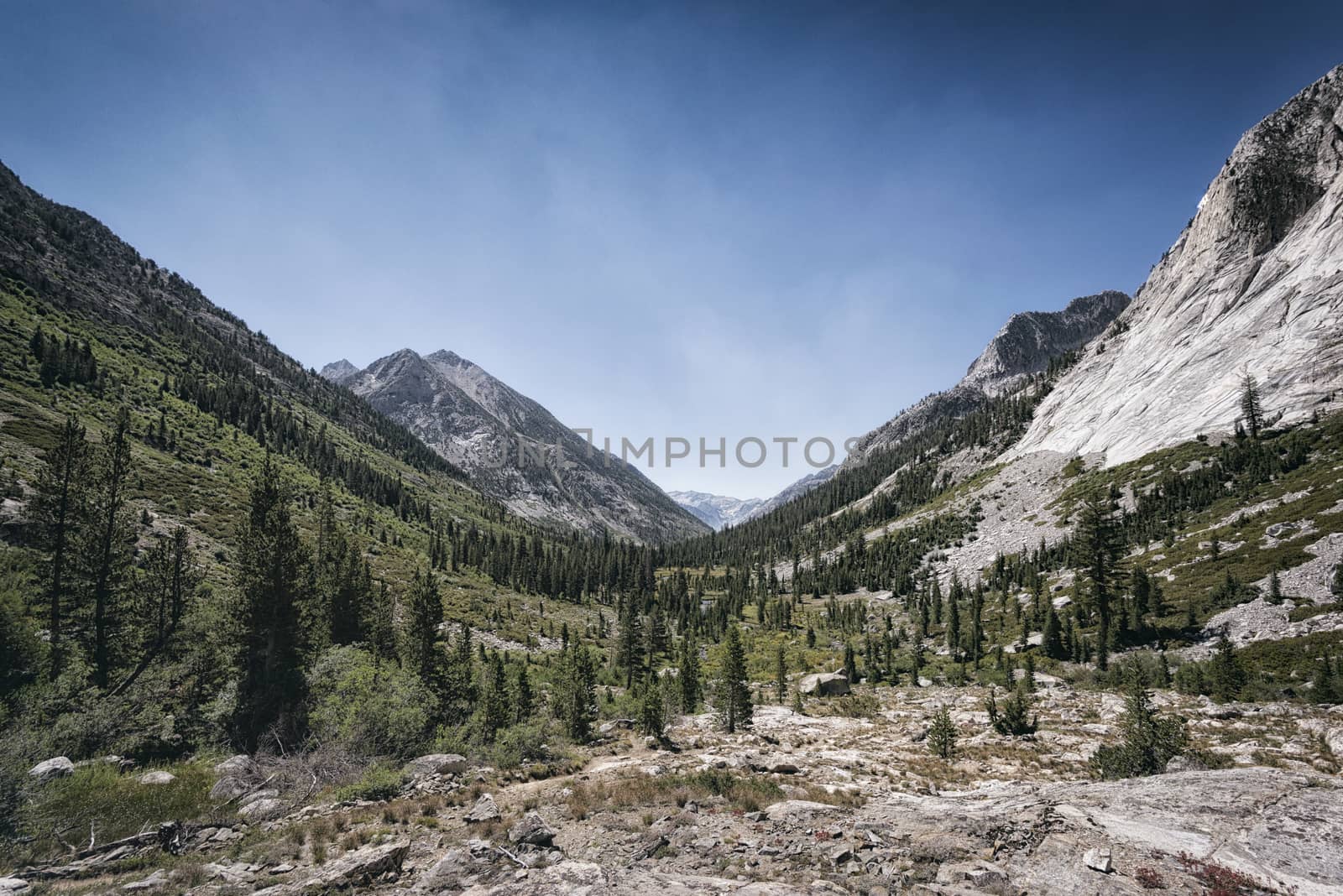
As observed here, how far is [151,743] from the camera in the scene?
20.9 metres

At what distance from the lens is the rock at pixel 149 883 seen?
35.3 ft

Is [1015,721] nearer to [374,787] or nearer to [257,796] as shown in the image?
[374,787]

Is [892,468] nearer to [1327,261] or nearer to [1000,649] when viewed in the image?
[1327,261]

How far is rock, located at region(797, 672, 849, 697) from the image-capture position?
137 ft

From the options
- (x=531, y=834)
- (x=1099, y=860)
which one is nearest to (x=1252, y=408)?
(x=1099, y=860)

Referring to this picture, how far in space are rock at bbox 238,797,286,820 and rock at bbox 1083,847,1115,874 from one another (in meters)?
23.6

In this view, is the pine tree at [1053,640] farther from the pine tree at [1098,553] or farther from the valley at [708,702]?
the pine tree at [1098,553]

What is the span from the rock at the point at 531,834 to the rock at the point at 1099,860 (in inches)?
500

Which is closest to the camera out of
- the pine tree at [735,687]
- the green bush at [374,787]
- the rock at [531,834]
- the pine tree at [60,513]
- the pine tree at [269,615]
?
the rock at [531,834]

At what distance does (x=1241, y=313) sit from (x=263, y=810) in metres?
142

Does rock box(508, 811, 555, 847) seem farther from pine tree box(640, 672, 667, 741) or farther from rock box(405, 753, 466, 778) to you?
pine tree box(640, 672, 667, 741)

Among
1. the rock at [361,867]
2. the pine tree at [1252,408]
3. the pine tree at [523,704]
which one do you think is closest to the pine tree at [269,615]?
the pine tree at [523,704]

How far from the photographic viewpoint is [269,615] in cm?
2653

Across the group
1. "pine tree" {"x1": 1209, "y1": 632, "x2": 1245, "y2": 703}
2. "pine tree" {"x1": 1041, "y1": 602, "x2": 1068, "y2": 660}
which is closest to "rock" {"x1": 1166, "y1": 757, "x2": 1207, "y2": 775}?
"pine tree" {"x1": 1209, "y1": 632, "x2": 1245, "y2": 703}
